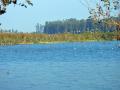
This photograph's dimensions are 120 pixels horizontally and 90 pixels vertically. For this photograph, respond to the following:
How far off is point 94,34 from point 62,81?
1616 cm

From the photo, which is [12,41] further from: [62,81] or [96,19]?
[96,19]

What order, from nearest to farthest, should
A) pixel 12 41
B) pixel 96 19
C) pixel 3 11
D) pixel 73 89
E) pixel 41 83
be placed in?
pixel 96 19 → pixel 3 11 → pixel 73 89 → pixel 41 83 → pixel 12 41

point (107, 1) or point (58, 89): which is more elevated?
point (107, 1)

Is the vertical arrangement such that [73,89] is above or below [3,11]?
below

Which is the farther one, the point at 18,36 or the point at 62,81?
the point at 18,36

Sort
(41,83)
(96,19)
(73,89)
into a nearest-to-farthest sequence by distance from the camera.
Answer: (96,19), (73,89), (41,83)

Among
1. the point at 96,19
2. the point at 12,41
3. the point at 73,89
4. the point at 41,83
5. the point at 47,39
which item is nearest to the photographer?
the point at 96,19

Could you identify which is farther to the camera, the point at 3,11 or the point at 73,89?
the point at 73,89

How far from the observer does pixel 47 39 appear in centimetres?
12825

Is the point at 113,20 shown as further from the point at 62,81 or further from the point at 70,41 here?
the point at 70,41

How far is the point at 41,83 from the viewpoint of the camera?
21578mm

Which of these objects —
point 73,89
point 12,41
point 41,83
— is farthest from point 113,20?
point 12,41

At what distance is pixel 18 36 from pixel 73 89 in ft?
322

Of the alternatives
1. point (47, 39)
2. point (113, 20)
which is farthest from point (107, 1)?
point (47, 39)
